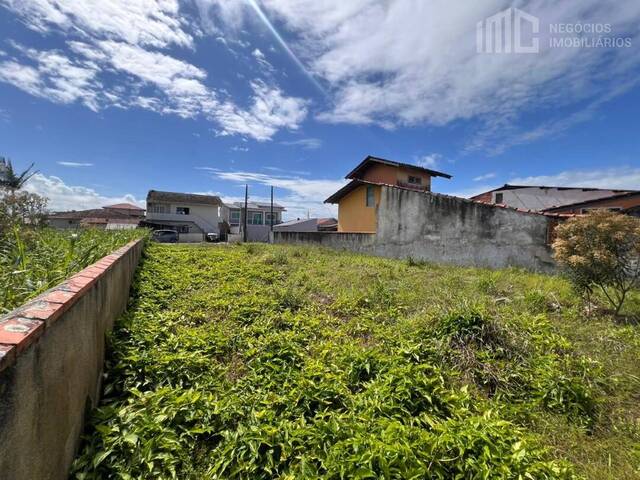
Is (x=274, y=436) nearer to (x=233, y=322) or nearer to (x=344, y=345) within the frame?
(x=344, y=345)

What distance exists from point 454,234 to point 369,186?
5.03 metres

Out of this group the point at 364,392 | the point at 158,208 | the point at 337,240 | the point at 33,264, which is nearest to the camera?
the point at 364,392

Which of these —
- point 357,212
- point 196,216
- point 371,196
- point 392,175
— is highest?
point 392,175

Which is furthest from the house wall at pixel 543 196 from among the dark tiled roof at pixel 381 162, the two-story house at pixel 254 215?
the two-story house at pixel 254 215

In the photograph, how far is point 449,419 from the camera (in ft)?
7.22

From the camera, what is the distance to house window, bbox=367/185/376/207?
1306 centimetres

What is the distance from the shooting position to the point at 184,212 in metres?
35.0

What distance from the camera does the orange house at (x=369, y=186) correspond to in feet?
44.3

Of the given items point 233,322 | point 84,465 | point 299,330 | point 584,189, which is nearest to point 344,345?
point 299,330

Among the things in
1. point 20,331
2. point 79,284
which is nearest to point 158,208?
point 79,284

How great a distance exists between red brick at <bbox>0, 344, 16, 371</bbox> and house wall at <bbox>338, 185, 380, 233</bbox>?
12029mm

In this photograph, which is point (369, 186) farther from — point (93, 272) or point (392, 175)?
point (93, 272)

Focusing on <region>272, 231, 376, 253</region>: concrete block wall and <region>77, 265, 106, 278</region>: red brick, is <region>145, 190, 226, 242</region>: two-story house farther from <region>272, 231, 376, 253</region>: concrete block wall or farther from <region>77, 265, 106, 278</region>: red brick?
<region>77, 265, 106, 278</region>: red brick

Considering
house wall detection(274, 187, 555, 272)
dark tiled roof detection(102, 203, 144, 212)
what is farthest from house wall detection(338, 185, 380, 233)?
dark tiled roof detection(102, 203, 144, 212)
